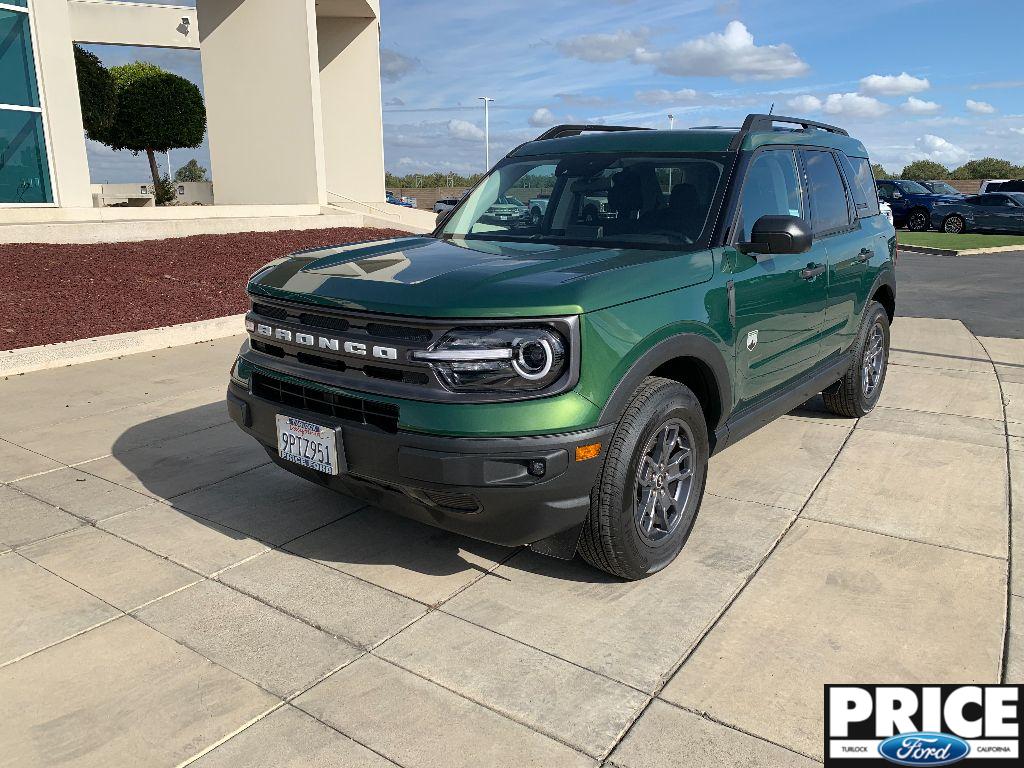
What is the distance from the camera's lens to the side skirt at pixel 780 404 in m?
3.95

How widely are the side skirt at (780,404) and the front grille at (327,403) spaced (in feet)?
5.54

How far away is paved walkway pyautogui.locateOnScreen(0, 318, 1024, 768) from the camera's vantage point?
2.53 meters

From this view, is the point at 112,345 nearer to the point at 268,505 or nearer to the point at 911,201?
the point at 268,505

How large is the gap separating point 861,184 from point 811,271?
164 centimetres

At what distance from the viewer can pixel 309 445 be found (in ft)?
10.8

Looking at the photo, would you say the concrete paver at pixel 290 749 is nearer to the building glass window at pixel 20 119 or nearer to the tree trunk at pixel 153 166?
the building glass window at pixel 20 119

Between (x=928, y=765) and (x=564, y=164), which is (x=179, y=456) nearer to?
(x=564, y=164)

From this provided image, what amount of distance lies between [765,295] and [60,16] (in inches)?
551

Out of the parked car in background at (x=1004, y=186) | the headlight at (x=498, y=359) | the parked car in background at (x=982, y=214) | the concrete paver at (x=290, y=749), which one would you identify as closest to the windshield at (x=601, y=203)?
the headlight at (x=498, y=359)

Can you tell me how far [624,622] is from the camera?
10.4 feet

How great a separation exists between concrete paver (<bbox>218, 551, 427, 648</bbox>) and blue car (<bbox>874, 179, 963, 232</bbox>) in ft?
88.8

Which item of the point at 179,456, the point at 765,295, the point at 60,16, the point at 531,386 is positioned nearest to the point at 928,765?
the point at 531,386

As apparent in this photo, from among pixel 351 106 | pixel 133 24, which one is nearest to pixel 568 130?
pixel 351 106

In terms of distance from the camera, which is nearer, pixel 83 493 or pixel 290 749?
pixel 290 749
